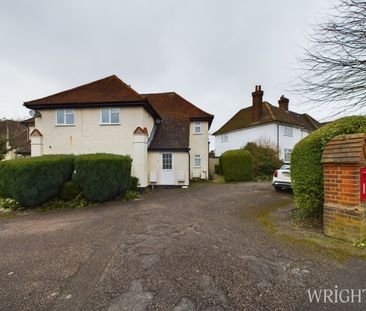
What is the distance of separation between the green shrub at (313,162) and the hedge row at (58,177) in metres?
7.52

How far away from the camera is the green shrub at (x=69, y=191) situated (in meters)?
10.4

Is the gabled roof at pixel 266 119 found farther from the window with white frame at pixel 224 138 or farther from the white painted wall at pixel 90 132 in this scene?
the white painted wall at pixel 90 132

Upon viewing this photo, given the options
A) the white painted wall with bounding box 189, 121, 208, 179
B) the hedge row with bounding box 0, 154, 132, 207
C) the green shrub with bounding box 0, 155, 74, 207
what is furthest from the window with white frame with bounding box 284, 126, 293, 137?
the green shrub with bounding box 0, 155, 74, 207

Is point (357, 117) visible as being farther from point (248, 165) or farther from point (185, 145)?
point (248, 165)

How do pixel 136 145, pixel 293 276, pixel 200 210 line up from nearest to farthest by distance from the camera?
pixel 293 276 → pixel 200 210 → pixel 136 145

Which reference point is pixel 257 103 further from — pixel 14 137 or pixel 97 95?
pixel 14 137

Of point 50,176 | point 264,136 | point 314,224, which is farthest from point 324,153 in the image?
point 264,136

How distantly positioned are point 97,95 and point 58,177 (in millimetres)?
6484

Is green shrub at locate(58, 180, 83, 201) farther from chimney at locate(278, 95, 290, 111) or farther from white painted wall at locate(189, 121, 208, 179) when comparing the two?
chimney at locate(278, 95, 290, 111)

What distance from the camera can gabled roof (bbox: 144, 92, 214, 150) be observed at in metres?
15.9

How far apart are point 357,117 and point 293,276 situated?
4024 mm

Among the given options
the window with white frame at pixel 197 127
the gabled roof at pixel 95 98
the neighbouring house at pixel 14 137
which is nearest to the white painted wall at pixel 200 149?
the window with white frame at pixel 197 127

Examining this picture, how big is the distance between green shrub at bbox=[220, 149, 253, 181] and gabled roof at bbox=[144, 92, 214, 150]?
14.1ft

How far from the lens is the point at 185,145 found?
15656mm
